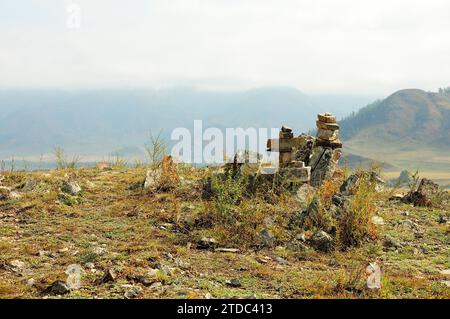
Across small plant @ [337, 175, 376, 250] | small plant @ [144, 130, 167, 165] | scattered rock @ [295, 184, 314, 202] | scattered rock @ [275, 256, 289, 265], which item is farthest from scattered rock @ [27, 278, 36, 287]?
scattered rock @ [295, 184, 314, 202]

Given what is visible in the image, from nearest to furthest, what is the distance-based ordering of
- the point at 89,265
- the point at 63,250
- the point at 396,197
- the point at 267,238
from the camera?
the point at 89,265 < the point at 63,250 < the point at 267,238 < the point at 396,197

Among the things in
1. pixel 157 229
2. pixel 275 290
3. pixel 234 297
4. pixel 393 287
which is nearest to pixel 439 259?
pixel 393 287

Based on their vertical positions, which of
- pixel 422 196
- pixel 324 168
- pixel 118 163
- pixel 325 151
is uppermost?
pixel 325 151

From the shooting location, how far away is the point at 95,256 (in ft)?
29.6

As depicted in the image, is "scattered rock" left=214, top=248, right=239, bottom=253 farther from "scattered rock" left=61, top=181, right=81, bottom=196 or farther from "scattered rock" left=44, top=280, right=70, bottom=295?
"scattered rock" left=61, top=181, right=81, bottom=196

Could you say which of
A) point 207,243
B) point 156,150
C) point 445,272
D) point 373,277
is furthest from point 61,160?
point 445,272

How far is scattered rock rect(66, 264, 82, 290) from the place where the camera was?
299 inches

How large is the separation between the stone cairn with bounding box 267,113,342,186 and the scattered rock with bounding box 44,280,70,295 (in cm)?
818

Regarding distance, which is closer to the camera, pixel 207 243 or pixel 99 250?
pixel 99 250

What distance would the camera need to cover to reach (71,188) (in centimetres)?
1336

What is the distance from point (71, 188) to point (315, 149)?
6.80 m

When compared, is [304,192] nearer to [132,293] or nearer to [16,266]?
[132,293]

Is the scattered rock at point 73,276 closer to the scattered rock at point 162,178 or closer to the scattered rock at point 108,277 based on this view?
the scattered rock at point 108,277

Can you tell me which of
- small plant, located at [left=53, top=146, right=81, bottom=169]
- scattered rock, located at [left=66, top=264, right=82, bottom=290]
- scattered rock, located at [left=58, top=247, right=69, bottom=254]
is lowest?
scattered rock, located at [left=58, top=247, right=69, bottom=254]
